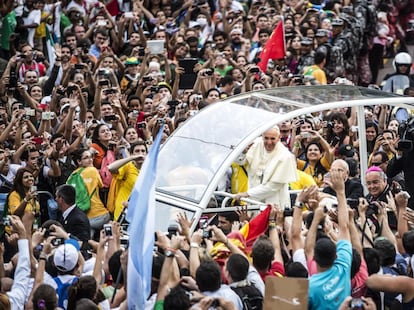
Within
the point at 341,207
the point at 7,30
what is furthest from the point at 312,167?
the point at 7,30

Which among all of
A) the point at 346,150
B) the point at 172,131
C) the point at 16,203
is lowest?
the point at 16,203

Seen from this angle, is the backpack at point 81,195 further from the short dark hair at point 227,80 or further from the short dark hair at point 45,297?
the short dark hair at point 45,297

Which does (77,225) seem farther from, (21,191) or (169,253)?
(169,253)

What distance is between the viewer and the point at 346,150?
1420cm

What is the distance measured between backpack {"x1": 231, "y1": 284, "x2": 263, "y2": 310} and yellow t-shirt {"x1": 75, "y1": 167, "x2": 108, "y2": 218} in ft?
15.9

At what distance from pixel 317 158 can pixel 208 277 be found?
17.7 feet

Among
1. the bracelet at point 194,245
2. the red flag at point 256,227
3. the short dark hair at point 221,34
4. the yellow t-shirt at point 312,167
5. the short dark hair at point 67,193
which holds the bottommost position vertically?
the yellow t-shirt at point 312,167

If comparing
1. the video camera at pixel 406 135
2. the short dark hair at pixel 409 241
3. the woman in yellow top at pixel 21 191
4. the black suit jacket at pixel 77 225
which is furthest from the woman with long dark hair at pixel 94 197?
the short dark hair at pixel 409 241

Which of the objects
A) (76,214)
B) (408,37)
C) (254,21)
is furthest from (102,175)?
(408,37)

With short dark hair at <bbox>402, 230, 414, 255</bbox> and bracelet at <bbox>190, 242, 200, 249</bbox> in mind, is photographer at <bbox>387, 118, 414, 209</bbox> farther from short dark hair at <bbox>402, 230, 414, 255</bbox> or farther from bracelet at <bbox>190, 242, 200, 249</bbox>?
bracelet at <bbox>190, 242, 200, 249</bbox>

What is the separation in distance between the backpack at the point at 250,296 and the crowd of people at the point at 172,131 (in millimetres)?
16

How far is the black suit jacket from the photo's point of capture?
12648mm

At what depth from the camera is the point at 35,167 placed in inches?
555

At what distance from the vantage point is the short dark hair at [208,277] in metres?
9.00
